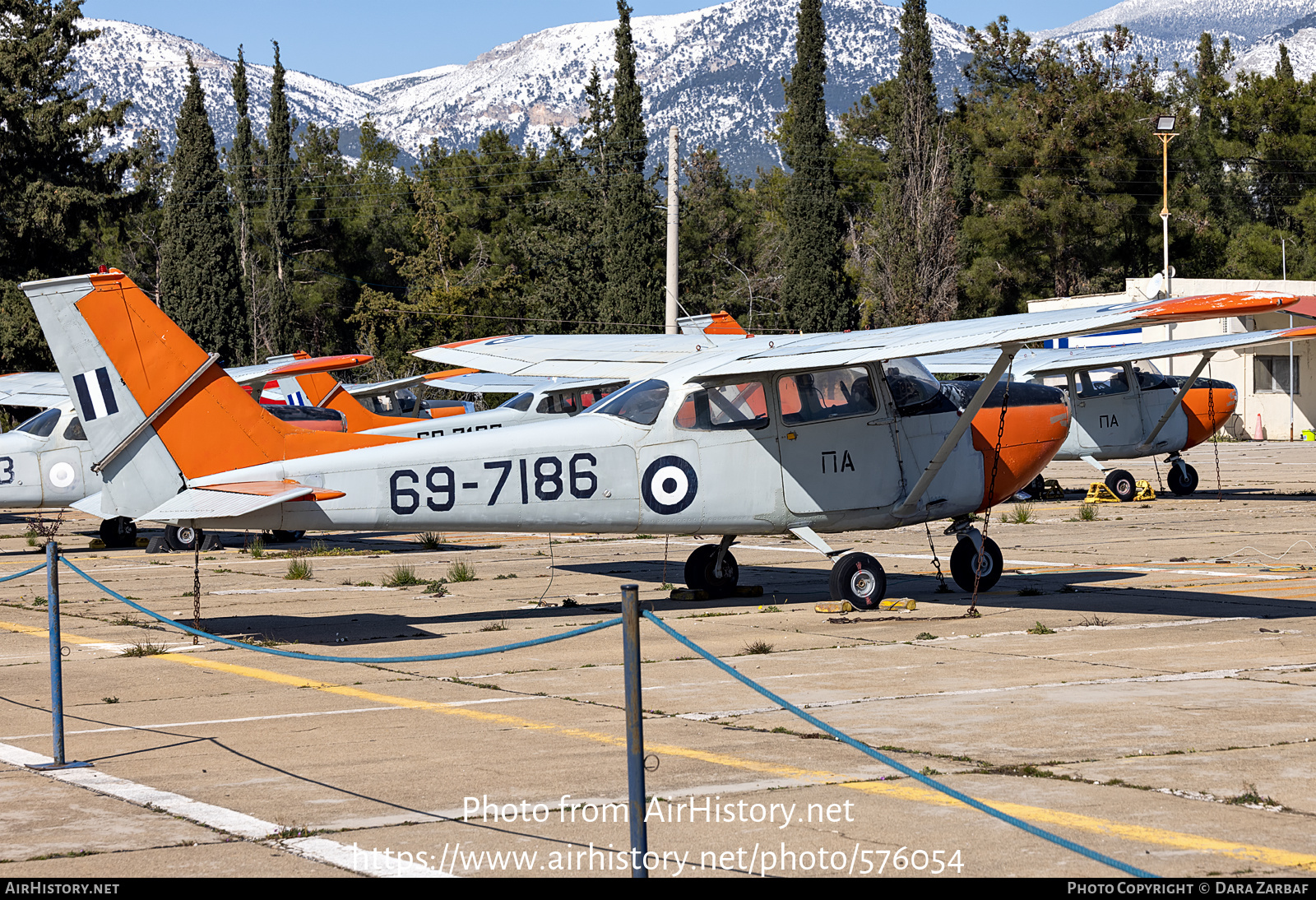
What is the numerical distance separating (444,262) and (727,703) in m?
71.9

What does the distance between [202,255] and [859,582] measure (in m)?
52.7

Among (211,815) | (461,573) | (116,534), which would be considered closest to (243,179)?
(116,534)

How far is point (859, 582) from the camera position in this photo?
13164mm

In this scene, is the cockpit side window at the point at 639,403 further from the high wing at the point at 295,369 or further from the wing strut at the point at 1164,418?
the wing strut at the point at 1164,418

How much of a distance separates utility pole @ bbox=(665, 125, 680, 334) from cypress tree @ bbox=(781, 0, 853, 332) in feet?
60.8

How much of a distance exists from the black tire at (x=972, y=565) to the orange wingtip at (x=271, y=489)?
21.0ft

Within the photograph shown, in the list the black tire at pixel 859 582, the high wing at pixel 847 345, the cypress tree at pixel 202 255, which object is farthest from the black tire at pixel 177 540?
the cypress tree at pixel 202 255

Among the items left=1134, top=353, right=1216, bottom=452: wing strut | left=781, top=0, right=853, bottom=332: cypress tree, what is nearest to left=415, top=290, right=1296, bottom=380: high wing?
left=1134, top=353, right=1216, bottom=452: wing strut

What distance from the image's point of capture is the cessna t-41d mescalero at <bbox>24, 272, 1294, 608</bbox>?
11.5 metres

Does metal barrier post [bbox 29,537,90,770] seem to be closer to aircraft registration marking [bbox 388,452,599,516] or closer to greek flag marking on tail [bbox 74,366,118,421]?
greek flag marking on tail [bbox 74,366,118,421]

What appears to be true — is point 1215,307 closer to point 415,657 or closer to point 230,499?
point 415,657
